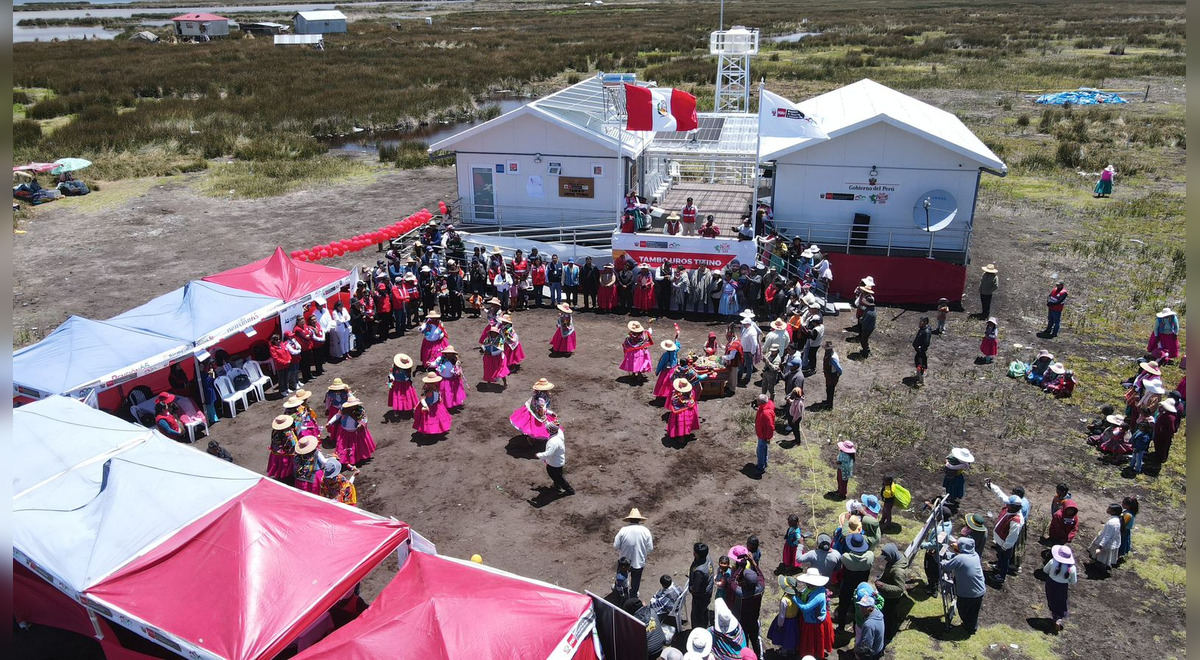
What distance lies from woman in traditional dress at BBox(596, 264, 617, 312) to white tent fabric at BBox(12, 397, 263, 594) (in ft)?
39.0

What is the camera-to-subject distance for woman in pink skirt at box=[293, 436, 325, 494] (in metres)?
12.1

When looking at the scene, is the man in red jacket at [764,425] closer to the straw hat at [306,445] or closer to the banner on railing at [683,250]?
the straw hat at [306,445]

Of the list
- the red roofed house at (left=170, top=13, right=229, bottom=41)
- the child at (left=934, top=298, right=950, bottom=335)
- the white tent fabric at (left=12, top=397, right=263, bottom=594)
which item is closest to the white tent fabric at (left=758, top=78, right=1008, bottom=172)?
the child at (left=934, top=298, right=950, bottom=335)

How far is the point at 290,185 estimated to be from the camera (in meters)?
34.0

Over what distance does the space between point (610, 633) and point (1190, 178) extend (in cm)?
755

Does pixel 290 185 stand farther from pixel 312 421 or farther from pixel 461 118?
pixel 312 421

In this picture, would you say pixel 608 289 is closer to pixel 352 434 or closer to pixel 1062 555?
pixel 352 434

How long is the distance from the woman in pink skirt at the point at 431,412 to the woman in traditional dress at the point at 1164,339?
1520cm

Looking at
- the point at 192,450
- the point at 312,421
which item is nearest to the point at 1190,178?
the point at 192,450

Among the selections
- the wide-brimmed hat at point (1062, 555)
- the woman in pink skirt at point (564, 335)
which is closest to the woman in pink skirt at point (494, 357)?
the woman in pink skirt at point (564, 335)

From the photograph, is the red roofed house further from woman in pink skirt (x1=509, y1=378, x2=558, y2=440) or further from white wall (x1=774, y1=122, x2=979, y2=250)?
woman in pink skirt (x1=509, y1=378, x2=558, y2=440)

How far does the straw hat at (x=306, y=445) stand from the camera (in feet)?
39.4

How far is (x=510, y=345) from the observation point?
17406 millimetres

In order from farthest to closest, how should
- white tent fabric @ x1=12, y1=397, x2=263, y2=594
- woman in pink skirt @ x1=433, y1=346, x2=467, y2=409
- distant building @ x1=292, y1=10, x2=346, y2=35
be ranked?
distant building @ x1=292, y1=10, x2=346, y2=35, woman in pink skirt @ x1=433, y1=346, x2=467, y2=409, white tent fabric @ x1=12, y1=397, x2=263, y2=594
